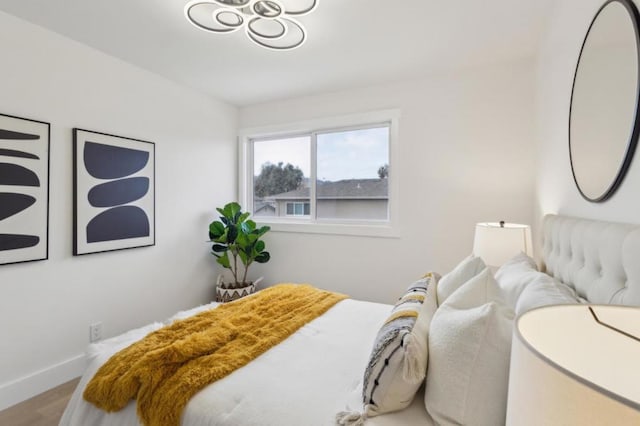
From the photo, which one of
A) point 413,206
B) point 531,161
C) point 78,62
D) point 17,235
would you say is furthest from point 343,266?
point 78,62

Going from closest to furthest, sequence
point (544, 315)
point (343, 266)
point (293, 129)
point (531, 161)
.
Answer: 1. point (544, 315)
2. point (531, 161)
3. point (343, 266)
4. point (293, 129)

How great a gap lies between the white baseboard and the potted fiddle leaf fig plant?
4.17ft

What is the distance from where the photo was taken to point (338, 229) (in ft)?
10.7

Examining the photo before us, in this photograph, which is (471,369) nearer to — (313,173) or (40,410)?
(40,410)

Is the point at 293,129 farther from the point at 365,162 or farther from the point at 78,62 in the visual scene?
the point at 78,62

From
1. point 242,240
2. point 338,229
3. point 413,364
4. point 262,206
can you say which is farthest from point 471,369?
point 262,206

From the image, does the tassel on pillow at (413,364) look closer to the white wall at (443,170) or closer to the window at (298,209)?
the white wall at (443,170)

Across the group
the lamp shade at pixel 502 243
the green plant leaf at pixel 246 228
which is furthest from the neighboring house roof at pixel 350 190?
the lamp shade at pixel 502 243

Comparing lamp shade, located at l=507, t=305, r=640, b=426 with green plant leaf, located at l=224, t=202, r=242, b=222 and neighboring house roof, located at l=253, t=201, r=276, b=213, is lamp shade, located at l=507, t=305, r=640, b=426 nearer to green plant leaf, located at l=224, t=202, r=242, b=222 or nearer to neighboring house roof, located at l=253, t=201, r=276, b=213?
green plant leaf, located at l=224, t=202, r=242, b=222

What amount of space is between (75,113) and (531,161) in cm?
358

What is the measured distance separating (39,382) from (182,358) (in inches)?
66.4

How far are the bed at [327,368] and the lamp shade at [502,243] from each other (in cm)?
30

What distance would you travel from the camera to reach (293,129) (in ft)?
11.5

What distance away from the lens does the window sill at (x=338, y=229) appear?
3027 millimetres
